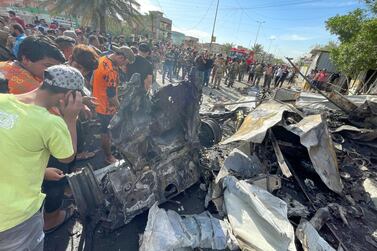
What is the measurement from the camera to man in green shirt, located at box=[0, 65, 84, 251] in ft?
4.04

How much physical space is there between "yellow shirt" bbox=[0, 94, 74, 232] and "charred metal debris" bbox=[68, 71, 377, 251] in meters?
1.03

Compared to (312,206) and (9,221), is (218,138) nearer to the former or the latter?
(312,206)

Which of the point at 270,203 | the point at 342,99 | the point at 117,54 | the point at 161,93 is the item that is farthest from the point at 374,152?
the point at 117,54

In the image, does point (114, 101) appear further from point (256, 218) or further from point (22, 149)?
point (256, 218)

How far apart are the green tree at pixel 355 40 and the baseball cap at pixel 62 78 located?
13.4 meters

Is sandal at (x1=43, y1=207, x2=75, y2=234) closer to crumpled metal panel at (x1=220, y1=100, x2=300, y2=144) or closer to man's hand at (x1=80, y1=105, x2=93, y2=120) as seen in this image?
man's hand at (x1=80, y1=105, x2=93, y2=120)

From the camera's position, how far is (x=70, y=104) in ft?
5.24

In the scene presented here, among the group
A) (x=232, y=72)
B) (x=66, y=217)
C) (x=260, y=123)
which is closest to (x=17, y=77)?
(x=66, y=217)

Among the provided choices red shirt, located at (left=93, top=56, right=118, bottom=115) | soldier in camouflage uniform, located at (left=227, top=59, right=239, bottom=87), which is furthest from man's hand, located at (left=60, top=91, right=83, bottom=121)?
soldier in camouflage uniform, located at (left=227, top=59, right=239, bottom=87)

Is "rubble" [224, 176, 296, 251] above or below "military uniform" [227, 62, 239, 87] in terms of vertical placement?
below

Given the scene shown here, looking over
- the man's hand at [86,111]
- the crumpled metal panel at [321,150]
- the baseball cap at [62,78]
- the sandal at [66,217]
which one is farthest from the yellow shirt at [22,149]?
the crumpled metal panel at [321,150]

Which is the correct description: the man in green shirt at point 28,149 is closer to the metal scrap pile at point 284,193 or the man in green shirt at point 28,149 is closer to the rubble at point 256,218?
the metal scrap pile at point 284,193

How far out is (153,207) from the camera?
2.51 meters

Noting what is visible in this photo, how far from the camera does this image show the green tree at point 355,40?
34.5 ft
